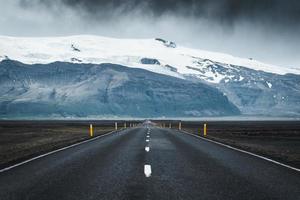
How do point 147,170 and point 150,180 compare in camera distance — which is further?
point 147,170

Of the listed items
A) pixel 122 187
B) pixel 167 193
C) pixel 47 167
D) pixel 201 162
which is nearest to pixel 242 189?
pixel 167 193

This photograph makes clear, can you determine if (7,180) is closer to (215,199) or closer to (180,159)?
(215,199)

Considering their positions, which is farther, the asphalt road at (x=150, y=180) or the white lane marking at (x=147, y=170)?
the white lane marking at (x=147, y=170)

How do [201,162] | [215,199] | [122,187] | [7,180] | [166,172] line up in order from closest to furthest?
1. [215,199]
2. [122,187]
3. [7,180]
4. [166,172]
5. [201,162]

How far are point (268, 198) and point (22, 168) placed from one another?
7470 millimetres

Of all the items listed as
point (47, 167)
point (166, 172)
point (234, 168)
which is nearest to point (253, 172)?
point (234, 168)

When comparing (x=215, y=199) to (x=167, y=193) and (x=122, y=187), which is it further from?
(x=122, y=187)

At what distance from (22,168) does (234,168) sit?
6.22 m

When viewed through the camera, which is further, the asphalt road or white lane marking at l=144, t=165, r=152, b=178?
white lane marking at l=144, t=165, r=152, b=178

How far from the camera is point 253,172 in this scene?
12109 mm

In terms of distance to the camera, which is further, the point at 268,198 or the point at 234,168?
the point at 234,168

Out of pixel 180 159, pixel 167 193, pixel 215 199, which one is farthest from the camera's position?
→ pixel 180 159

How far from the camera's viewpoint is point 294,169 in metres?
12.7

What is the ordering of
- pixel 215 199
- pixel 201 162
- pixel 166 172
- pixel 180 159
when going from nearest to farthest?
pixel 215 199, pixel 166 172, pixel 201 162, pixel 180 159
